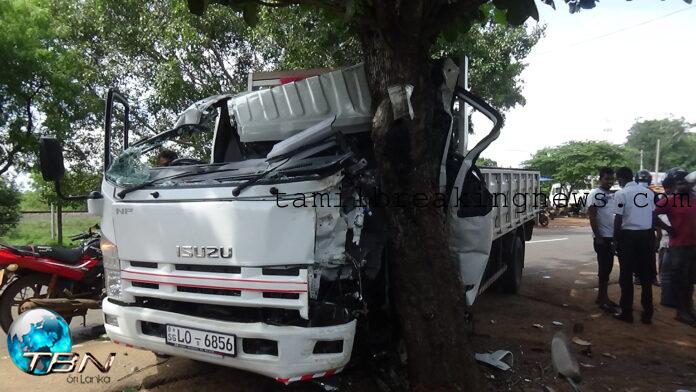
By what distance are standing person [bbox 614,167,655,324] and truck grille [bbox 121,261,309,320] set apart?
13.9 feet

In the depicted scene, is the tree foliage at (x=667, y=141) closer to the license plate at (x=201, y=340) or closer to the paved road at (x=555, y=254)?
the paved road at (x=555, y=254)

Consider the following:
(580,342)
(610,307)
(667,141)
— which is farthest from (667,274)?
(667,141)

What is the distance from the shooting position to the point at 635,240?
5.21 metres

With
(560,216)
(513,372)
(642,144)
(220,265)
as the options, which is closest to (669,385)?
(513,372)

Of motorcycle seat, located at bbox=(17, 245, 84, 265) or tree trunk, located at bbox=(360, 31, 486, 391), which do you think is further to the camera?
motorcycle seat, located at bbox=(17, 245, 84, 265)

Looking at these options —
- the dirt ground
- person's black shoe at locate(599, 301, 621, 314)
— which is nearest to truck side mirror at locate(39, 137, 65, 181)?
the dirt ground

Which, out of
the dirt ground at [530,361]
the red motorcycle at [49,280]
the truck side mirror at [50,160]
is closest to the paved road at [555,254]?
the dirt ground at [530,361]

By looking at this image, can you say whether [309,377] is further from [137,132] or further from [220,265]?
[137,132]

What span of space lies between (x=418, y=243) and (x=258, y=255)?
1.08 meters

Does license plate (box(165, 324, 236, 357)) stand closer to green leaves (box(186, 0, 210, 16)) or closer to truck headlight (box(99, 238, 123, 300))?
truck headlight (box(99, 238, 123, 300))

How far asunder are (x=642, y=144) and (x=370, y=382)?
6380 cm

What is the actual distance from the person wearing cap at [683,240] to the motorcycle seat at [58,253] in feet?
21.8

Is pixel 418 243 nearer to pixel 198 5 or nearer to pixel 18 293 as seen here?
pixel 198 5

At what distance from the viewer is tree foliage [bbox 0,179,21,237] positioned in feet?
48.1
